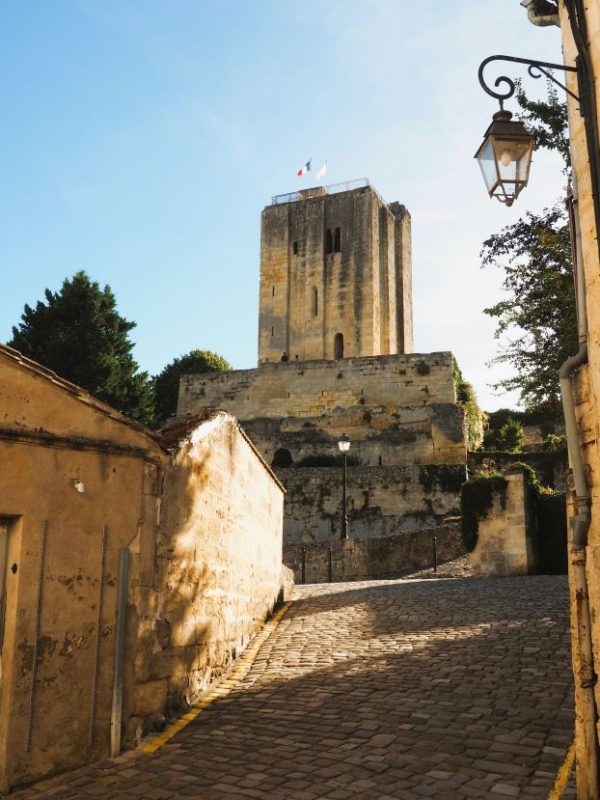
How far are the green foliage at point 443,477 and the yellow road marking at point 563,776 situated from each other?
1001 inches

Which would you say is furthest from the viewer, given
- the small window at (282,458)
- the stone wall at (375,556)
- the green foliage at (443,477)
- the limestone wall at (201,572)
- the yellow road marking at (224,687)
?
the small window at (282,458)

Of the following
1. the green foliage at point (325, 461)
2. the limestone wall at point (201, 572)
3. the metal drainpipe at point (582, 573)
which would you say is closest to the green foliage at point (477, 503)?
the limestone wall at point (201, 572)

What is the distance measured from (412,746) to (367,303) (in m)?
41.6

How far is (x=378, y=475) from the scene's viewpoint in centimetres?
3078

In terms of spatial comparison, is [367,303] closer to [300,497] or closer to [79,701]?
[300,497]

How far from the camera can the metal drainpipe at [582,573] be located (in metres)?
4.25

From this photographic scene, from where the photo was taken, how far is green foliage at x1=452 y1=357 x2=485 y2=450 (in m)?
37.3

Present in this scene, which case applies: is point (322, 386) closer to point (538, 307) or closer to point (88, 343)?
point (88, 343)

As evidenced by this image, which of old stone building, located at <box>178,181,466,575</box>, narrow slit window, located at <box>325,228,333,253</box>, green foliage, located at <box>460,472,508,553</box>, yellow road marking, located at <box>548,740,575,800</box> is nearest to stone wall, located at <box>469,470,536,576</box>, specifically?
green foliage, located at <box>460,472,508,553</box>

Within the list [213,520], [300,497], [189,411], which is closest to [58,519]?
[213,520]

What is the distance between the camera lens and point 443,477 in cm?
3017

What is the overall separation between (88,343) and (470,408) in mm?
20630

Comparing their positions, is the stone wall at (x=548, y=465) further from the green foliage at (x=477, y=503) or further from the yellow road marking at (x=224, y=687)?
the yellow road marking at (x=224, y=687)

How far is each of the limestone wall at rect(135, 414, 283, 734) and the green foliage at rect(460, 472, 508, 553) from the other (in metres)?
8.37
